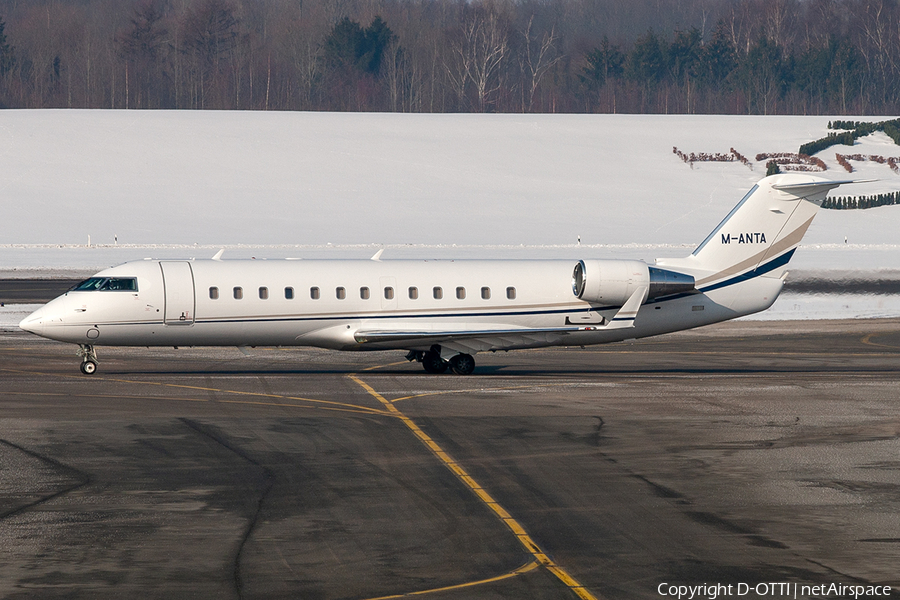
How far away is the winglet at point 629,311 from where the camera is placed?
28.6m

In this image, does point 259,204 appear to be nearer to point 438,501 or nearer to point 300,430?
point 300,430

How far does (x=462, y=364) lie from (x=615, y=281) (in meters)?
4.40

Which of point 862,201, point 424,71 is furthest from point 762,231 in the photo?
point 424,71

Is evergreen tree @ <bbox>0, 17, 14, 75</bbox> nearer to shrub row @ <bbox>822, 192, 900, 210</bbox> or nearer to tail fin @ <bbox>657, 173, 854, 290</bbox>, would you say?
shrub row @ <bbox>822, 192, 900, 210</bbox>

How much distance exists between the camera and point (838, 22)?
546ft

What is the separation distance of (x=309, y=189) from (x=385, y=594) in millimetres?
74826

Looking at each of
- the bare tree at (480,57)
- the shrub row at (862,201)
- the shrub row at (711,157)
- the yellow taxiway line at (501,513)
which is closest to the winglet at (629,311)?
the yellow taxiway line at (501,513)

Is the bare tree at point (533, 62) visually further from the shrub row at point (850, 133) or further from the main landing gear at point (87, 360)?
the main landing gear at point (87, 360)

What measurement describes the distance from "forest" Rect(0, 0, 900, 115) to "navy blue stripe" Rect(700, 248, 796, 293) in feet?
374

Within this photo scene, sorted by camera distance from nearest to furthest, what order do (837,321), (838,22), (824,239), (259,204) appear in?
(837,321) → (824,239) → (259,204) → (838,22)

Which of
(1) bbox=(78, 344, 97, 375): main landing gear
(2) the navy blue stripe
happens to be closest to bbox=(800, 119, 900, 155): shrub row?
(2) the navy blue stripe

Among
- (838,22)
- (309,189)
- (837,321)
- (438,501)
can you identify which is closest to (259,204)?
(309,189)

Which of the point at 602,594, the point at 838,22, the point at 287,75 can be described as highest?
the point at 838,22

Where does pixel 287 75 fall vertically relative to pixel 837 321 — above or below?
above
